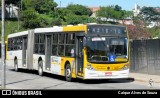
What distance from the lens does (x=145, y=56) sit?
26094 mm

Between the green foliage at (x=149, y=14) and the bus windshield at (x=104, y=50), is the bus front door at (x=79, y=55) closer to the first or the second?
the bus windshield at (x=104, y=50)

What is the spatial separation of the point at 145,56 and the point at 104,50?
7.00m

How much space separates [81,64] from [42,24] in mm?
121522

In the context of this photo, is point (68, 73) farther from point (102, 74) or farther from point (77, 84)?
point (102, 74)

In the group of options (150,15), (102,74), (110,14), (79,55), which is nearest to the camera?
(102,74)

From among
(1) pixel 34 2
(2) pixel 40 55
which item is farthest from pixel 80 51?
(1) pixel 34 2

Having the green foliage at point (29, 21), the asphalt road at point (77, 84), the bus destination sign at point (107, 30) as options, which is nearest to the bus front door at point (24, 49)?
the asphalt road at point (77, 84)

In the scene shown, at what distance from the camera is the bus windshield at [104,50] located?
1955 cm

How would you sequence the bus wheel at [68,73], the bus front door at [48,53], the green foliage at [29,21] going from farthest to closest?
the green foliage at [29,21] → the bus front door at [48,53] → the bus wheel at [68,73]

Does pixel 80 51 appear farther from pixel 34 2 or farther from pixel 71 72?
pixel 34 2

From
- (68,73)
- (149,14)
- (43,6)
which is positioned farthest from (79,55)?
(43,6)

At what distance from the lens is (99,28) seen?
2009 centimetres

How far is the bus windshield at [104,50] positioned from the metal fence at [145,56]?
5037 mm

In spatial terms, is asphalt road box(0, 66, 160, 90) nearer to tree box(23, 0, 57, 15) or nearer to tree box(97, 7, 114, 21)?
tree box(97, 7, 114, 21)
